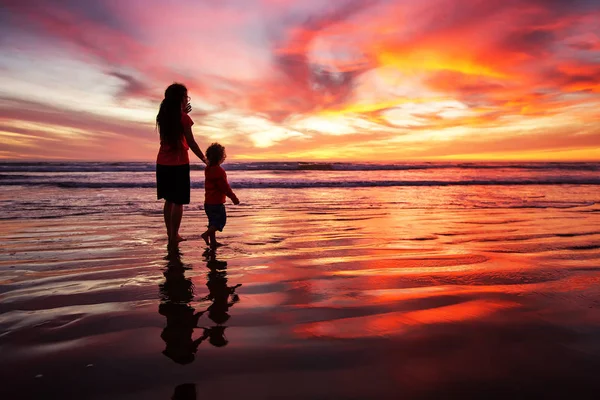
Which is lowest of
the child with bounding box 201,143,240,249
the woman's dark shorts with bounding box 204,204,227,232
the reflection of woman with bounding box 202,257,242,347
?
the reflection of woman with bounding box 202,257,242,347

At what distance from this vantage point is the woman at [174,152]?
513cm

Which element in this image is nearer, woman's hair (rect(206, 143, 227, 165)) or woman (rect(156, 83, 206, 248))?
woman (rect(156, 83, 206, 248))

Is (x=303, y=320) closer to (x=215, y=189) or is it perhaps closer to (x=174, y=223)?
(x=174, y=223)

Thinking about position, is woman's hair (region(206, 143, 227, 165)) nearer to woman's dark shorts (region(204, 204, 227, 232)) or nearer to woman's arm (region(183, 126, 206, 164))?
woman's arm (region(183, 126, 206, 164))

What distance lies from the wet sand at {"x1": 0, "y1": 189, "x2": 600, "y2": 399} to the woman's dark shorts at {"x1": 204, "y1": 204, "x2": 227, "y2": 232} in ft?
2.05

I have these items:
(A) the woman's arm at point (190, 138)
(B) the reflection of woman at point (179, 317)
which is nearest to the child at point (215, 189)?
(A) the woman's arm at point (190, 138)

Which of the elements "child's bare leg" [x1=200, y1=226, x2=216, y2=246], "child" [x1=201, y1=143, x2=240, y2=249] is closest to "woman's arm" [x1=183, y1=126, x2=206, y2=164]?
"child" [x1=201, y1=143, x2=240, y2=249]

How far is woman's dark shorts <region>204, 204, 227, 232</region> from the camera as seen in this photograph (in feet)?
18.3

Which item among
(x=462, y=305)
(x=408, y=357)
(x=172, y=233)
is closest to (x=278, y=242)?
(x=172, y=233)

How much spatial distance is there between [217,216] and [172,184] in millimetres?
827

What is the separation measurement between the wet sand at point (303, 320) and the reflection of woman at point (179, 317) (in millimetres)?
14

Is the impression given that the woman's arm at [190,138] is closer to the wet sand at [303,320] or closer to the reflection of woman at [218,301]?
the wet sand at [303,320]

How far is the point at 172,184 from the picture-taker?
5.22 meters

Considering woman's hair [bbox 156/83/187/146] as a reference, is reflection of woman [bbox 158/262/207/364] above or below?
below
